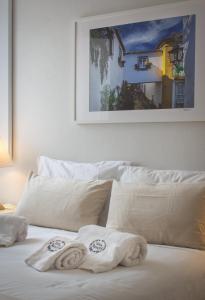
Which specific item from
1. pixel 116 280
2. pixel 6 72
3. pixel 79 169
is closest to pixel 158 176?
pixel 79 169

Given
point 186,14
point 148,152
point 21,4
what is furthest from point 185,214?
point 21,4

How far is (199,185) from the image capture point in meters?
2.48

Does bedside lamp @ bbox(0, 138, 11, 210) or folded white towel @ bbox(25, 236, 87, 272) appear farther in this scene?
bedside lamp @ bbox(0, 138, 11, 210)

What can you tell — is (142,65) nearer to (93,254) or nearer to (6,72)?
(6,72)

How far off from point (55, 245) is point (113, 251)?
0.27m

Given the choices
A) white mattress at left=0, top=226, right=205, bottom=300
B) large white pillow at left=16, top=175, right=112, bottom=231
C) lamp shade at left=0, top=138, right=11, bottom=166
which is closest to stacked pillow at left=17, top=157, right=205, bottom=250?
large white pillow at left=16, top=175, right=112, bottom=231

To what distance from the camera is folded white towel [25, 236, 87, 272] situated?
197 cm

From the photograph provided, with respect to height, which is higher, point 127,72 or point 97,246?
point 127,72

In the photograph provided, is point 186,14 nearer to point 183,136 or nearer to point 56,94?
point 183,136

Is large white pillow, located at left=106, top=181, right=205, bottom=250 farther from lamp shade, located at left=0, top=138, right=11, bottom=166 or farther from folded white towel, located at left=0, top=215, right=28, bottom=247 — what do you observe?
lamp shade, located at left=0, top=138, right=11, bottom=166

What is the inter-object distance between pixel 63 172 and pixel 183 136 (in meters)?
0.84

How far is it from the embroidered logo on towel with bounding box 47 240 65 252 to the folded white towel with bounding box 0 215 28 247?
15.1 inches

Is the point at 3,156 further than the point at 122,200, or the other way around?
the point at 3,156

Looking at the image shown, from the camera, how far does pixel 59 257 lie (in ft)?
6.51
